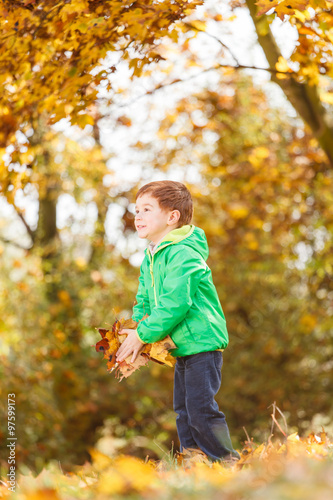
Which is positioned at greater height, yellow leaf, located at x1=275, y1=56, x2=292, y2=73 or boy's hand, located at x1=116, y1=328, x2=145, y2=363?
yellow leaf, located at x1=275, y1=56, x2=292, y2=73

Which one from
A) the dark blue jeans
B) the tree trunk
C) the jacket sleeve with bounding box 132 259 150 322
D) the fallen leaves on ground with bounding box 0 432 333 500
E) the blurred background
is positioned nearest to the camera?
the fallen leaves on ground with bounding box 0 432 333 500

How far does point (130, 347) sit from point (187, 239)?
595 mm

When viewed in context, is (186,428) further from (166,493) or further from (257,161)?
(257,161)

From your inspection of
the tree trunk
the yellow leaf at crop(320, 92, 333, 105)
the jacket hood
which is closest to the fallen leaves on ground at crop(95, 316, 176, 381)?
the jacket hood

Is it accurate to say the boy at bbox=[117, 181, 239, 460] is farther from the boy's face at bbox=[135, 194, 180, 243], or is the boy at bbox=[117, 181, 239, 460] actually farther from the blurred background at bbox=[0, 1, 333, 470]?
the blurred background at bbox=[0, 1, 333, 470]

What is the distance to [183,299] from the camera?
2584 mm

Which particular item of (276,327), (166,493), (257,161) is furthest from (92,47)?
(276,327)

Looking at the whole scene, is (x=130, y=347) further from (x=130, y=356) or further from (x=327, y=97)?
(x=327, y=97)

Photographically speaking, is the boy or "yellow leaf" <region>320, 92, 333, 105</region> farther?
"yellow leaf" <region>320, 92, 333, 105</region>

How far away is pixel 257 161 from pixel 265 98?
2.42m

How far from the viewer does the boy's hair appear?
9.42 ft

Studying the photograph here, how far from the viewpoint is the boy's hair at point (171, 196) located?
9.42 ft

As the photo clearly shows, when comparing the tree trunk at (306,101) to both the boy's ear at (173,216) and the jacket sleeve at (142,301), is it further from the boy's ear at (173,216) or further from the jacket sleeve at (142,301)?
the jacket sleeve at (142,301)

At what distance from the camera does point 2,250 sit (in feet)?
30.5
